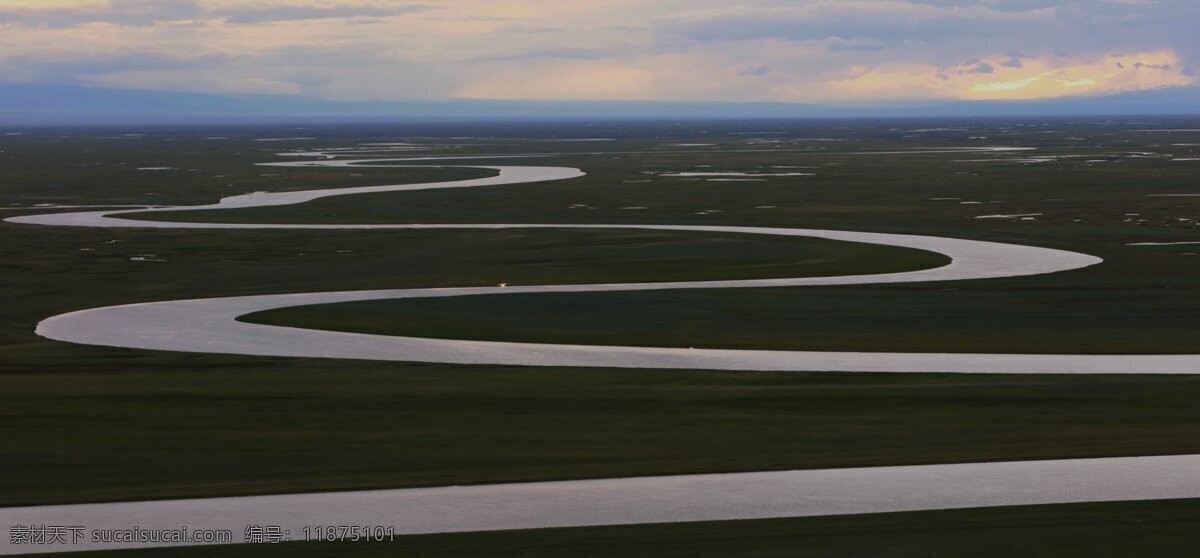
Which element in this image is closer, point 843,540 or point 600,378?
point 843,540

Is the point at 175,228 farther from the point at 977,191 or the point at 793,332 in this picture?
the point at 977,191

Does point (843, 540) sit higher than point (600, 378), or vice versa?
point (843, 540)

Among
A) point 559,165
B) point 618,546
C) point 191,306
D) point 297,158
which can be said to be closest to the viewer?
point 618,546

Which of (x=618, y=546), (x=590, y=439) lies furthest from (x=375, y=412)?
(x=618, y=546)

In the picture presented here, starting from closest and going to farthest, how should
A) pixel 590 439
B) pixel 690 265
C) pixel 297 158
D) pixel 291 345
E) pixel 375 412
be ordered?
pixel 590 439
pixel 375 412
pixel 291 345
pixel 690 265
pixel 297 158

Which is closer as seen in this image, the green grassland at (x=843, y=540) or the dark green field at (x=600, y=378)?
the green grassland at (x=843, y=540)
